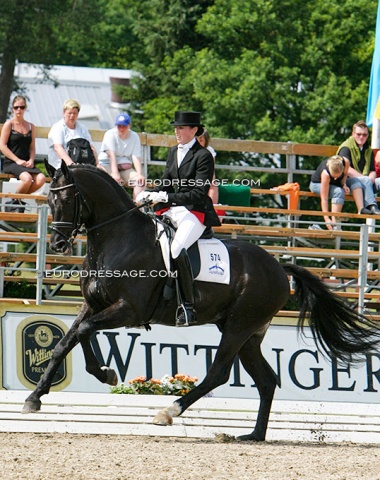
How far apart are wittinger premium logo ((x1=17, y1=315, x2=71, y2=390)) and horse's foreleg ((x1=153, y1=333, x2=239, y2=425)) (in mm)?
3230

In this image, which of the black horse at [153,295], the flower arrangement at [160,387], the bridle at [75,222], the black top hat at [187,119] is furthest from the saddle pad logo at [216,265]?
the flower arrangement at [160,387]

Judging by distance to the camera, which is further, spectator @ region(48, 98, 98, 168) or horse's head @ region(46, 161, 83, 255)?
spectator @ region(48, 98, 98, 168)

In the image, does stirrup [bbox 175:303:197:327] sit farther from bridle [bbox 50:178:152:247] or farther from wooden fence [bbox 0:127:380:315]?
wooden fence [bbox 0:127:380:315]

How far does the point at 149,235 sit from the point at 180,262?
1.10 ft

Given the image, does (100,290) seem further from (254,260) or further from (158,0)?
(158,0)

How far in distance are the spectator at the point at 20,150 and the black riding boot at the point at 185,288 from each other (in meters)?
4.33

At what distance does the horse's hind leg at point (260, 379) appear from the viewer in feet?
26.8

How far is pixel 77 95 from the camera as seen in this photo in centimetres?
4453

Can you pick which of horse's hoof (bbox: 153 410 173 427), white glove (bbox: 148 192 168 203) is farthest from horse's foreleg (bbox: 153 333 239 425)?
white glove (bbox: 148 192 168 203)

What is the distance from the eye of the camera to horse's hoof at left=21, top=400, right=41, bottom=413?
7.52 metres

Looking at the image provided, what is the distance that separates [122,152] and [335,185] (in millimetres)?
3037

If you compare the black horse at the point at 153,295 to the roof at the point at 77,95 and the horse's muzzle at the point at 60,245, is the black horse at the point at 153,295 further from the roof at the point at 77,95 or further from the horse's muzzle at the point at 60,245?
the roof at the point at 77,95

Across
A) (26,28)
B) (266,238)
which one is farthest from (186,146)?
(26,28)

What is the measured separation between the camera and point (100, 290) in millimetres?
7762
